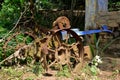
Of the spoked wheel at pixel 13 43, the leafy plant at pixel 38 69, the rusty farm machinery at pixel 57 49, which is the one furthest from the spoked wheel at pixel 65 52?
the spoked wheel at pixel 13 43

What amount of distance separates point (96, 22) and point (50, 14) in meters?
3.16

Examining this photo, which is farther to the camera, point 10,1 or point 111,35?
point 10,1

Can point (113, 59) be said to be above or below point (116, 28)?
below

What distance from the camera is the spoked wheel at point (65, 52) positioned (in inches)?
229

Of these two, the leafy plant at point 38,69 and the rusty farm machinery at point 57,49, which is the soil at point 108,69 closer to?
Answer: the leafy plant at point 38,69

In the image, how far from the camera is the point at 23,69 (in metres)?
6.19

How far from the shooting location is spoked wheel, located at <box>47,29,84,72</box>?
229 inches

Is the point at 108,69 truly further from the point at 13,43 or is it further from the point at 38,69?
the point at 13,43

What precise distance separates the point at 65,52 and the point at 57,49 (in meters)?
0.22

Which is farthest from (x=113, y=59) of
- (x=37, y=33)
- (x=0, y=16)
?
(x=0, y=16)

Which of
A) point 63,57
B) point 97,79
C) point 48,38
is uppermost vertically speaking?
point 48,38

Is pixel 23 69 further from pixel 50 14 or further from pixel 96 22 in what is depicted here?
pixel 50 14

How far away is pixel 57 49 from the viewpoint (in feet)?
19.1

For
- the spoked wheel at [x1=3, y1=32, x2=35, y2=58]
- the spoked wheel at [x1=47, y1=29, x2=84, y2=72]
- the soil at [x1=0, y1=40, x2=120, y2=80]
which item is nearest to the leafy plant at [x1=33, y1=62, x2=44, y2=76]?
the soil at [x1=0, y1=40, x2=120, y2=80]
